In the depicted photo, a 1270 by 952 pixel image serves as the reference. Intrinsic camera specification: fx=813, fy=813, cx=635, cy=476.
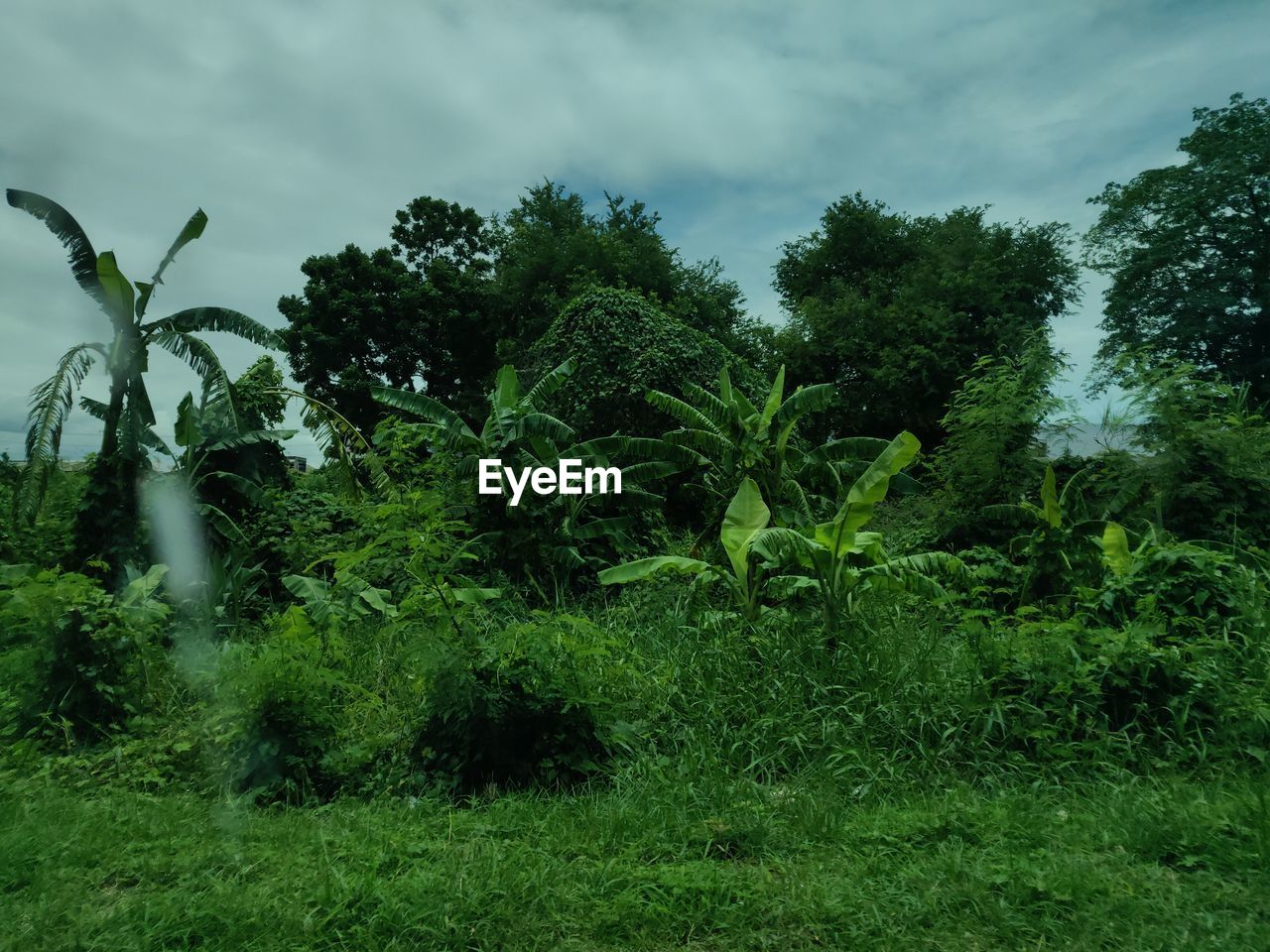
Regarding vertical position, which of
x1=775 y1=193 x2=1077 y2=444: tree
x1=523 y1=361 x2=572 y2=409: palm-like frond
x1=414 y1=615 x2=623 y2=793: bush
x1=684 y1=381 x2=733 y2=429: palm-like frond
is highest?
x1=775 y1=193 x2=1077 y2=444: tree

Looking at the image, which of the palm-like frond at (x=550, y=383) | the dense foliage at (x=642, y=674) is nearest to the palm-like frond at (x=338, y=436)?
the dense foliage at (x=642, y=674)

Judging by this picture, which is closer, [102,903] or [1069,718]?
[102,903]

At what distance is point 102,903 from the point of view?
3312mm

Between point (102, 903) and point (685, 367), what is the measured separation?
12.0 metres

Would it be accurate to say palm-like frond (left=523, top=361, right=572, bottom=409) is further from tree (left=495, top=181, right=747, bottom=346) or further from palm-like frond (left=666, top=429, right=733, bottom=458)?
tree (left=495, top=181, right=747, bottom=346)

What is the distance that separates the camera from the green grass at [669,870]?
9.88 feet

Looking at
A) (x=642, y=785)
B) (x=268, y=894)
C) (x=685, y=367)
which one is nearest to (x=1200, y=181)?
(x=685, y=367)

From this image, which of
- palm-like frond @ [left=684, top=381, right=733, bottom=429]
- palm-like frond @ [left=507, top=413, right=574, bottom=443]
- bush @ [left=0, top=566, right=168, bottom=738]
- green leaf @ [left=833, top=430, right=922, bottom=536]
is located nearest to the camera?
bush @ [left=0, top=566, right=168, bottom=738]

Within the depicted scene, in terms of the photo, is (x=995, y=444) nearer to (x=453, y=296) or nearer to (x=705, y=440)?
(x=705, y=440)

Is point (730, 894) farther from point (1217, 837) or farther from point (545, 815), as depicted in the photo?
point (1217, 837)

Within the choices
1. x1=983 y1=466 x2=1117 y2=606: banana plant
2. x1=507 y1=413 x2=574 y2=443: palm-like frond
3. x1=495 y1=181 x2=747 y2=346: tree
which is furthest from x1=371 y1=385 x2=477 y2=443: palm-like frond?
x1=495 y1=181 x2=747 y2=346: tree

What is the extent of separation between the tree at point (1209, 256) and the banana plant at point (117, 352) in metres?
20.7

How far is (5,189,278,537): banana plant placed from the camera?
9.45 metres

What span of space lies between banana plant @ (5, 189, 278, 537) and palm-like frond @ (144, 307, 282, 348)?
0.04 feet
